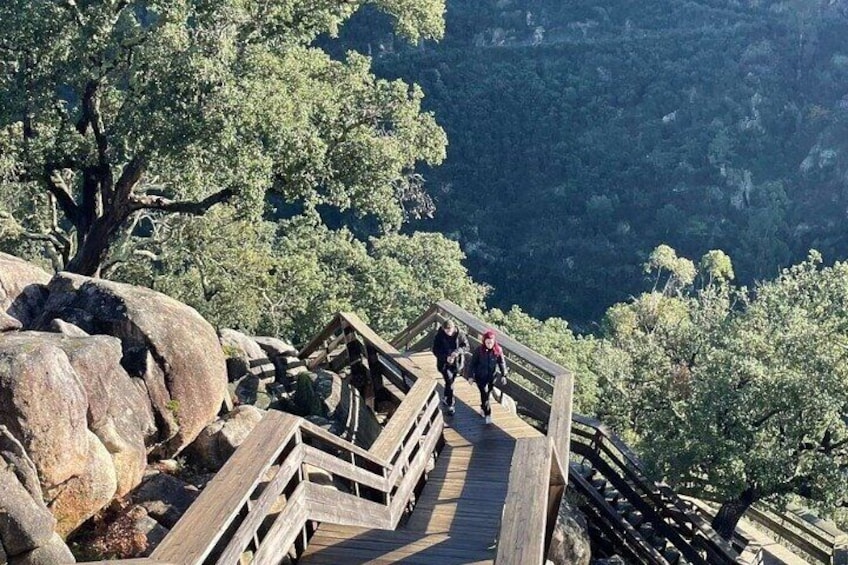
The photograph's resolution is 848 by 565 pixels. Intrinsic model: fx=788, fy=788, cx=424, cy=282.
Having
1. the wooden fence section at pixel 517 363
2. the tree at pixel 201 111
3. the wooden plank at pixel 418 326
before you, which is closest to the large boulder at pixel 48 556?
the wooden fence section at pixel 517 363

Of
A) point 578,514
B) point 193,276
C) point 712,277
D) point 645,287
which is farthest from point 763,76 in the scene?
point 578,514

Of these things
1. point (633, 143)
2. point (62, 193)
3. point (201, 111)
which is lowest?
point (62, 193)

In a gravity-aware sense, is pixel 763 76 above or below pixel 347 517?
above

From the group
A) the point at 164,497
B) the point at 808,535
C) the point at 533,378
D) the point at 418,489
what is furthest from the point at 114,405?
the point at 808,535

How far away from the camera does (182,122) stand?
39.7 feet

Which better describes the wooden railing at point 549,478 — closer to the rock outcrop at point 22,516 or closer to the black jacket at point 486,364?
the black jacket at point 486,364

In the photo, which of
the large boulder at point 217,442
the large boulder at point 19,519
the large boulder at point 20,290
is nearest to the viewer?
the large boulder at point 19,519

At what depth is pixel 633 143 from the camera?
97.6m

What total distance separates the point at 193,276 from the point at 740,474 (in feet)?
54.2

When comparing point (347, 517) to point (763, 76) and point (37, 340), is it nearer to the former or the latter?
point (37, 340)

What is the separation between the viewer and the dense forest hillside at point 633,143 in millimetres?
85062

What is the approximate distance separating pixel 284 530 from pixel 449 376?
4.79m

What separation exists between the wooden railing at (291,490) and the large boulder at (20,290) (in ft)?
14.7

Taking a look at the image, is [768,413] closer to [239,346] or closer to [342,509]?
[239,346]
